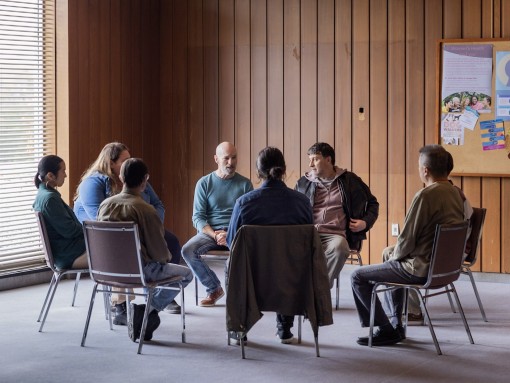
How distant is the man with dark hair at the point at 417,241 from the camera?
549cm

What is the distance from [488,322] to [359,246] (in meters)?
1.10

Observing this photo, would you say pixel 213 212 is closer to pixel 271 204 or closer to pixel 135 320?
pixel 135 320

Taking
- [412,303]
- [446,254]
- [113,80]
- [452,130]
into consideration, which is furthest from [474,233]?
[113,80]

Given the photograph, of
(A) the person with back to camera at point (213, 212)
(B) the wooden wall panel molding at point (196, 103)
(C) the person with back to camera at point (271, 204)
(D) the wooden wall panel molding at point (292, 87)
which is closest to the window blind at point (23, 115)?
(B) the wooden wall panel molding at point (196, 103)

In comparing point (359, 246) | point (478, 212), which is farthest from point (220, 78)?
point (478, 212)

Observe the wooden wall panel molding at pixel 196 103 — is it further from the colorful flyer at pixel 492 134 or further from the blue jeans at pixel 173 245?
the colorful flyer at pixel 492 134

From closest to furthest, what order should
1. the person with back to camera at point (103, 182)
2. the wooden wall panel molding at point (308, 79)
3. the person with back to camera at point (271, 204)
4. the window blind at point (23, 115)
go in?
1. the person with back to camera at point (271, 204)
2. the person with back to camera at point (103, 182)
3. the window blind at point (23, 115)
4. the wooden wall panel molding at point (308, 79)

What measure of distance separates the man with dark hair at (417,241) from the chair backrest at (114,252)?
141 cm

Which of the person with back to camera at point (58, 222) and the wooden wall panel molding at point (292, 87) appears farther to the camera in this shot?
the wooden wall panel molding at point (292, 87)

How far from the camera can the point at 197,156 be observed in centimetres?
905

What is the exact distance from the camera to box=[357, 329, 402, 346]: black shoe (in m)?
5.75

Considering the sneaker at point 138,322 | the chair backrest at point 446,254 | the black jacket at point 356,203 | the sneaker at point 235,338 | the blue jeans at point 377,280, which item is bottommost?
the sneaker at point 235,338

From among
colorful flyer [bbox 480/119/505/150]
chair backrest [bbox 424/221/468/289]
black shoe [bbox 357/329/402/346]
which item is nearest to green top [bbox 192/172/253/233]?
black shoe [bbox 357/329/402/346]

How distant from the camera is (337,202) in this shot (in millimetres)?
6863
